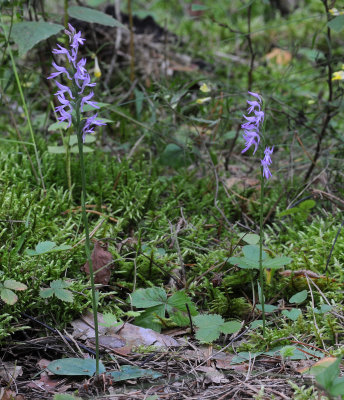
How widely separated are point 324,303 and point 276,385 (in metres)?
0.65

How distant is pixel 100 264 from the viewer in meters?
2.16

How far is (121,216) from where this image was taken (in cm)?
264

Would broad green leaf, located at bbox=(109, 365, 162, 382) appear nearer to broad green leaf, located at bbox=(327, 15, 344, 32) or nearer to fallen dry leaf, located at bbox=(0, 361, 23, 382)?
fallen dry leaf, located at bbox=(0, 361, 23, 382)

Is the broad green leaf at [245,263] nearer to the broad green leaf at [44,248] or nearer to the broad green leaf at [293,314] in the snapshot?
the broad green leaf at [293,314]

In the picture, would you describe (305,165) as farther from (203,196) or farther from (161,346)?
(161,346)

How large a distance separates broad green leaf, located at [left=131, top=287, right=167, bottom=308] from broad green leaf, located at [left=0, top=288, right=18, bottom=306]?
0.49 metres

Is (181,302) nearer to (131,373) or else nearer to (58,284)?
(131,373)

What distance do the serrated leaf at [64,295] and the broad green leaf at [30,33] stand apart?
121cm

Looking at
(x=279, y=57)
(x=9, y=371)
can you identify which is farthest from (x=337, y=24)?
(x=279, y=57)

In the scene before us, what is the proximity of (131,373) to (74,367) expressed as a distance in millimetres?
202

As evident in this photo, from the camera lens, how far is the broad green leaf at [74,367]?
151 cm

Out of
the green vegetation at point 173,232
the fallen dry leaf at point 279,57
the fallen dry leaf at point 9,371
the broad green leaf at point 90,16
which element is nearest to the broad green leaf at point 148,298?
the green vegetation at point 173,232

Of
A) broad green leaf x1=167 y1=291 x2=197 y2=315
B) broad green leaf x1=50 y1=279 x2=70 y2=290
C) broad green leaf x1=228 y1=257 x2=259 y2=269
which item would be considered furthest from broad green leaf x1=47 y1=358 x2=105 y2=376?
broad green leaf x1=228 y1=257 x2=259 y2=269

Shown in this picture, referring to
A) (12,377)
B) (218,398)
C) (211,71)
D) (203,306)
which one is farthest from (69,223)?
(211,71)
